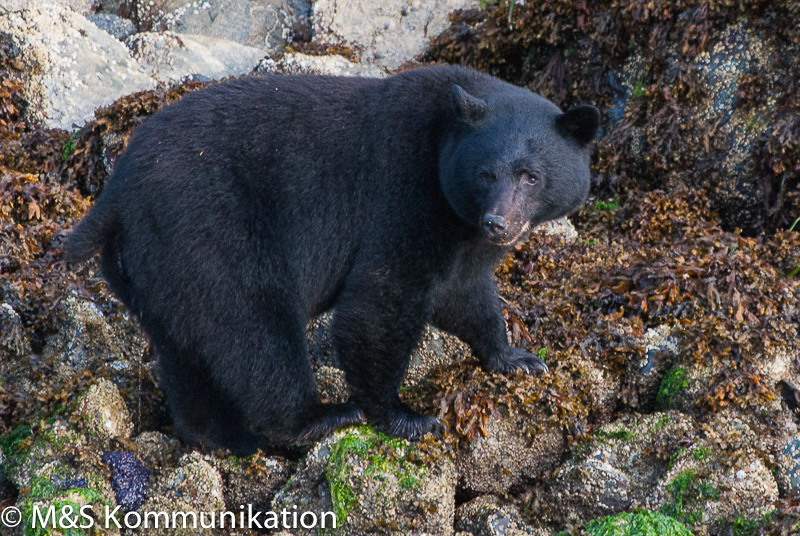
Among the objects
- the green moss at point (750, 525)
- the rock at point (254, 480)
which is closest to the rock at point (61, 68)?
the rock at point (254, 480)

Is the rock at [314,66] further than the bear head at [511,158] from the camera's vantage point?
Yes

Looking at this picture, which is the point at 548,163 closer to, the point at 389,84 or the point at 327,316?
the point at 389,84

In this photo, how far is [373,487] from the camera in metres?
Answer: 4.32

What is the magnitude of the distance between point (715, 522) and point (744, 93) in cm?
430

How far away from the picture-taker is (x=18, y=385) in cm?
534

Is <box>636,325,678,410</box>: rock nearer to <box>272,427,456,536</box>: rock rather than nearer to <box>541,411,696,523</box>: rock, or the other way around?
<box>541,411,696,523</box>: rock

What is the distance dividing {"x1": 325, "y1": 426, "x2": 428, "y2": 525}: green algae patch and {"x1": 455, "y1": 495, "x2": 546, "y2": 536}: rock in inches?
13.9

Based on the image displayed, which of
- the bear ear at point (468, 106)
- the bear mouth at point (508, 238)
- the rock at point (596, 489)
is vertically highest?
the bear ear at point (468, 106)

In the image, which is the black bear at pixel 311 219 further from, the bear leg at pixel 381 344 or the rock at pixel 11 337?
the rock at pixel 11 337

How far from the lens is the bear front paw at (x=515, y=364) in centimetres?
525

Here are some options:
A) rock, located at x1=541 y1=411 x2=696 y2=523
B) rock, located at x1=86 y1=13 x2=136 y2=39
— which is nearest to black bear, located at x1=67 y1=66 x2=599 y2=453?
rock, located at x1=541 y1=411 x2=696 y2=523

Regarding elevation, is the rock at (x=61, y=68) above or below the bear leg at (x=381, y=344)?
below

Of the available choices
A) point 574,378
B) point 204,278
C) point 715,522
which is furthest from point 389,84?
point 715,522

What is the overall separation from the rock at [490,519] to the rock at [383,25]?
20.1 ft
